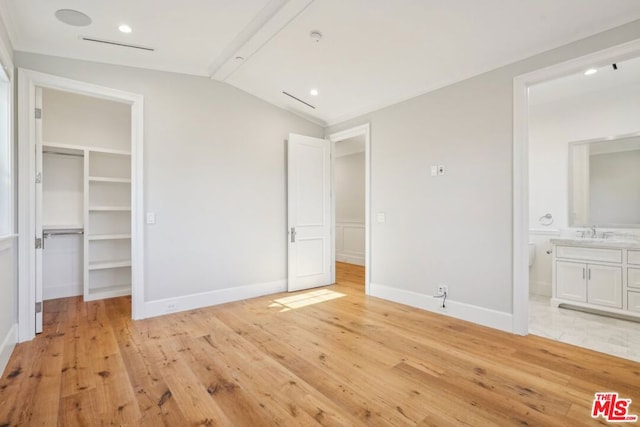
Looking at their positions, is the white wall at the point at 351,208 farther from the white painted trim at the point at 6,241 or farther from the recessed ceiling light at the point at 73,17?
the white painted trim at the point at 6,241

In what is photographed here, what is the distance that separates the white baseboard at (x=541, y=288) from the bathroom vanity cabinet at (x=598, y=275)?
0.51 m

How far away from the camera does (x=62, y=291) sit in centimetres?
426

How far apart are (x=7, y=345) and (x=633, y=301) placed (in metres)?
5.94

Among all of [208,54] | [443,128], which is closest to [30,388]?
[208,54]

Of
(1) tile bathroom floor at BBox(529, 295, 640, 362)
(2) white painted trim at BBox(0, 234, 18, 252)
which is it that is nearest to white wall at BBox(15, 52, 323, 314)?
(2) white painted trim at BBox(0, 234, 18, 252)

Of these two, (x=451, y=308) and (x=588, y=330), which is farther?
(x=451, y=308)

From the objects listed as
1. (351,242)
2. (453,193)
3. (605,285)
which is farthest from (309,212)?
(605,285)

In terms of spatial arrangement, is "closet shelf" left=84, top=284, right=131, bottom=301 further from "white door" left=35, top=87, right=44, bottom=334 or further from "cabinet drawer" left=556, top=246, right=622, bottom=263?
"cabinet drawer" left=556, top=246, right=622, bottom=263

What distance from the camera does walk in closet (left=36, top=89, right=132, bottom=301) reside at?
411cm

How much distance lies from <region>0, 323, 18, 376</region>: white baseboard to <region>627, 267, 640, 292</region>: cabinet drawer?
580cm

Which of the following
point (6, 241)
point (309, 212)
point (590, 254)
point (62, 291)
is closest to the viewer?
point (6, 241)

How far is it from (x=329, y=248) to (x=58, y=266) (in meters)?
3.86

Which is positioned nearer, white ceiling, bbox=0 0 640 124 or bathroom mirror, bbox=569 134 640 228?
white ceiling, bbox=0 0 640 124

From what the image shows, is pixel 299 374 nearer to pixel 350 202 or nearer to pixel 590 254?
pixel 590 254
